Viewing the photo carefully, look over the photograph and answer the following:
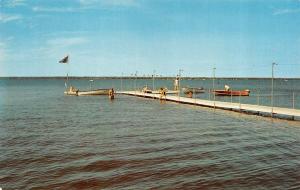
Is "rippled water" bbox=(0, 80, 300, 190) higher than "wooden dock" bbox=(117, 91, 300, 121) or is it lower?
lower

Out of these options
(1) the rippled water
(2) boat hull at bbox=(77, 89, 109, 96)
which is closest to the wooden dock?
(1) the rippled water

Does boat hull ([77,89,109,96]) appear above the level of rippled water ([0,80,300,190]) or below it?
above

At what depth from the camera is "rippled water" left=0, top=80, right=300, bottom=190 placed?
50.9 feet

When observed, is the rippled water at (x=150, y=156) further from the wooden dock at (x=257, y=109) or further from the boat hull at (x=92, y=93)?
the boat hull at (x=92, y=93)

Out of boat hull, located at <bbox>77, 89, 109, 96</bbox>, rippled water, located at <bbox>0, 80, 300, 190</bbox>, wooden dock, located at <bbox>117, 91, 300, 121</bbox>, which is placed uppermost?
boat hull, located at <bbox>77, 89, 109, 96</bbox>

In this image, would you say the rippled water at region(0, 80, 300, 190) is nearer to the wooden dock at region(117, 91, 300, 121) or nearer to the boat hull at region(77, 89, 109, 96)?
the wooden dock at region(117, 91, 300, 121)

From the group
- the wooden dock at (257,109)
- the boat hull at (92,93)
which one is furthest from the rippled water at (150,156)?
the boat hull at (92,93)

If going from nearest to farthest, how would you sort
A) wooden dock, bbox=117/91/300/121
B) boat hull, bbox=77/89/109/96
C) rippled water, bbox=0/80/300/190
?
rippled water, bbox=0/80/300/190 → wooden dock, bbox=117/91/300/121 → boat hull, bbox=77/89/109/96

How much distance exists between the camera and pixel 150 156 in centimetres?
1983

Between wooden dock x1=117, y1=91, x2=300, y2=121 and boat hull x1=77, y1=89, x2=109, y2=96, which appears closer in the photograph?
wooden dock x1=117, y1=91, x2=300, y2=121

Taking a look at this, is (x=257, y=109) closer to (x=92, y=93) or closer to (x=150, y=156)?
(x=150, y=156)

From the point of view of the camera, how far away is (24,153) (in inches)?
814

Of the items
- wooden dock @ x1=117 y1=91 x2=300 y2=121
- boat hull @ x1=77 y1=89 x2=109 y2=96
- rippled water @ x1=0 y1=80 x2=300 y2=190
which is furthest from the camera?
boat hull @ x1=77 y1=89 x2=109 y2=96

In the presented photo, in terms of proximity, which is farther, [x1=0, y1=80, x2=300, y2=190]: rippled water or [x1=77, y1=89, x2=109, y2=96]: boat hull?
[x1=77, y1=89, x2=109, y2=96]: boat hull
